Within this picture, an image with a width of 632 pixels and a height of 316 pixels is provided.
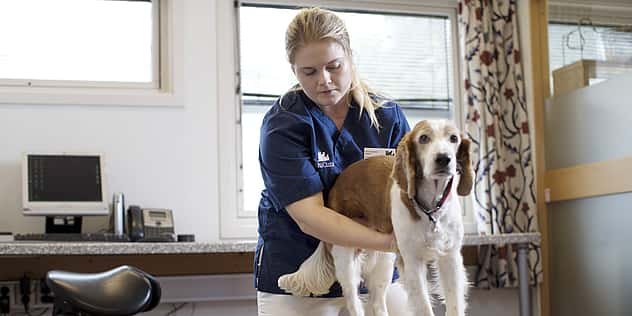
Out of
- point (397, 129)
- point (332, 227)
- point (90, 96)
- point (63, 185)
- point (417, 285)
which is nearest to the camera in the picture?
point (417, 285)

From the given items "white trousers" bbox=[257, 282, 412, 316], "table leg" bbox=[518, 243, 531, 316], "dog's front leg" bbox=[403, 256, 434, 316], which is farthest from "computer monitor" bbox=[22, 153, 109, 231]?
"dog's front leg" bbox=[403, 256, 434, 316]

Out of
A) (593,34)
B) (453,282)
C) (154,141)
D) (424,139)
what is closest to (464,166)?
(424,139)

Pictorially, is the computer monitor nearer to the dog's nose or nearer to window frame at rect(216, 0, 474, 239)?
window frame at rect(216, 0, 474, 239)

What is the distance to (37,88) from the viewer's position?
4367mm

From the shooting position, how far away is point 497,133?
4.83 metres

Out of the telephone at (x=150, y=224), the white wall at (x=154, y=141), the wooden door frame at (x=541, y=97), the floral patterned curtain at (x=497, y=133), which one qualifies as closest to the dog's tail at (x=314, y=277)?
the telephone at (x=150, y=224)

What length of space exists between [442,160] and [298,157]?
48cm

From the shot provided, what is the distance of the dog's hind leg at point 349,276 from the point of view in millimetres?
1822

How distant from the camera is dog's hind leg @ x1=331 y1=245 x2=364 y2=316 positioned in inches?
71.7

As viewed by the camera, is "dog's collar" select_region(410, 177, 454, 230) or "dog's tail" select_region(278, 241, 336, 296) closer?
"dog's collar" select_region(410, 177, 454, 230)

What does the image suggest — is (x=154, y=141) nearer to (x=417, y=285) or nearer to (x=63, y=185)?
(x=63, y=185)

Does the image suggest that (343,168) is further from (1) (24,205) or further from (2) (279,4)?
(2) (279,4)

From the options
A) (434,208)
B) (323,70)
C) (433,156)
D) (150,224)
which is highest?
(323,70)

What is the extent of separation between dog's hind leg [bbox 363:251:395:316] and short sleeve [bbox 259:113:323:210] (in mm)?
221
